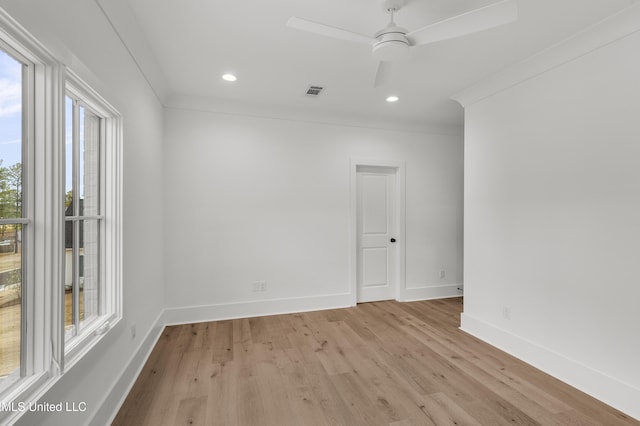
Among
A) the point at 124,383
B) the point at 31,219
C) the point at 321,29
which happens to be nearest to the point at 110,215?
the point at 31,219

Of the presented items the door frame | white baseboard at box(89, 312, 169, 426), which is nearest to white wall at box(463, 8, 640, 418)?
the door frame

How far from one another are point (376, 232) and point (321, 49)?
8.67ft

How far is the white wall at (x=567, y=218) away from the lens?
6.49 ft

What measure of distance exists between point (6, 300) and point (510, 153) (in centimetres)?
355

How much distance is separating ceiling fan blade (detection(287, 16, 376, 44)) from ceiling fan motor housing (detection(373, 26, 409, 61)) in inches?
2.1

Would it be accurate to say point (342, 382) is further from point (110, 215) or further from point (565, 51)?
point (565, 51)

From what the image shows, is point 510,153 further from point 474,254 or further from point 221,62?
point 221,62

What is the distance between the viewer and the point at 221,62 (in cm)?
264

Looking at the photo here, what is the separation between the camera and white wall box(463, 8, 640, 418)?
1978 mm

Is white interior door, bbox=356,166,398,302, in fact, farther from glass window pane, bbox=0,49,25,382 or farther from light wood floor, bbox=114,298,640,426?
glass window pane, bbox=0,49,25,382

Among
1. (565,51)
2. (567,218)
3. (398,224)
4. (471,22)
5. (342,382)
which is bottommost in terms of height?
(342,382)

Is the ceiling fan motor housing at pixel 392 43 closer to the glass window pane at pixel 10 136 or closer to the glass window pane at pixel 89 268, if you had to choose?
the glass window pane at pixel 10 136

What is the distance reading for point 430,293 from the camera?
4449mm

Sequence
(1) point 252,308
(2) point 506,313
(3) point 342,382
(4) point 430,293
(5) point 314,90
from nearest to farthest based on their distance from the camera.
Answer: (3) point 342,382 → (2) point 506,313 → (5) point 314,90 → (1) point 252,308 → (4) point 430,293
